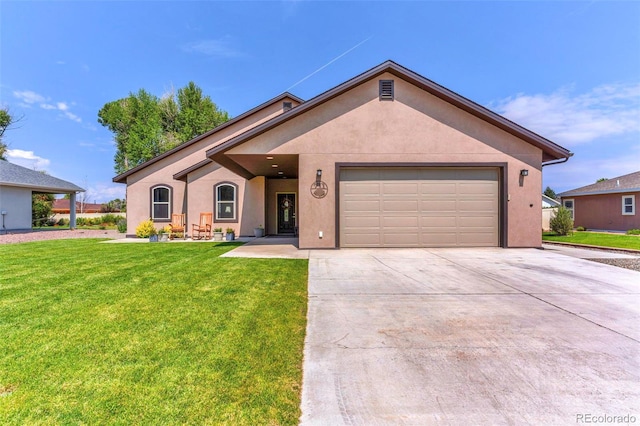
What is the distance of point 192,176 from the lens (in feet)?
44.8

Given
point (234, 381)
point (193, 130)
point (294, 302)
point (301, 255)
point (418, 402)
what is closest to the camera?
point (418, 402)

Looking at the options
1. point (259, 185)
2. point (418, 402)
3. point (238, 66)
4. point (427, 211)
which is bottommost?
point (418, 402)

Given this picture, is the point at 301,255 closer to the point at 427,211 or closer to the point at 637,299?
the point at 427,211

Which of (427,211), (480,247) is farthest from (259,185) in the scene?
(480,247)

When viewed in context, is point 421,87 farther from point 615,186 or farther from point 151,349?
point 615,186

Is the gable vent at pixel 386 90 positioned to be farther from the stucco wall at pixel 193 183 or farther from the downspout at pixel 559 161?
the stucco wall at pixel 193 183

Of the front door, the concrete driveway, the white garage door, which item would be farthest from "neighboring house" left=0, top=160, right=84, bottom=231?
the concrete driveway

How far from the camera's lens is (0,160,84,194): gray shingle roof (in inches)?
660

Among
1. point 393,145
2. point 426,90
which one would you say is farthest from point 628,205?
point 393,145

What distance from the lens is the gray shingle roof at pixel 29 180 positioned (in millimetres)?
16766

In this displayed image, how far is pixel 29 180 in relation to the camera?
708 inches

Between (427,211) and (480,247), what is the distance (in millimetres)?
2151

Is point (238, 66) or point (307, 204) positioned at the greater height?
point (238, 66)

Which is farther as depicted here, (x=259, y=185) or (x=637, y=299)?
(x=259, y=185)
